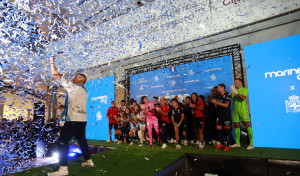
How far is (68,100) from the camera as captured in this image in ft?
8.39

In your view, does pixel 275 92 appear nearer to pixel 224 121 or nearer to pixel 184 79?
pixel 224 121

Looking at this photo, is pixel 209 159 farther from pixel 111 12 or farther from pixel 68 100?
pixel 111 12

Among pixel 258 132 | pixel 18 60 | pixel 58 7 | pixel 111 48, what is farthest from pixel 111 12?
pixel 258 132

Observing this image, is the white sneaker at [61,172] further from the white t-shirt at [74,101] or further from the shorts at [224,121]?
the shorts at [224,121]

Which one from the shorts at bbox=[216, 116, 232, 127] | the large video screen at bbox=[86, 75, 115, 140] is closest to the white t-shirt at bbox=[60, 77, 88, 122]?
the shorts at bbox=[216, 116, 232, 127]

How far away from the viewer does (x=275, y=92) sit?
183 inches

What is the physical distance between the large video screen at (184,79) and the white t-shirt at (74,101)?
4.38m

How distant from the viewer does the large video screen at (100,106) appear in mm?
8156

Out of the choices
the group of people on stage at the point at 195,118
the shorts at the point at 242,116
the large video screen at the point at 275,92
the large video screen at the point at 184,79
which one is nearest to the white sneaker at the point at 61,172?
the group of people on stage at the point at 195,118

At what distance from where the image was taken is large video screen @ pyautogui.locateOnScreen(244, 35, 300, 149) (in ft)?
14.3

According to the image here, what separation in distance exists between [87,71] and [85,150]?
777 centimetres

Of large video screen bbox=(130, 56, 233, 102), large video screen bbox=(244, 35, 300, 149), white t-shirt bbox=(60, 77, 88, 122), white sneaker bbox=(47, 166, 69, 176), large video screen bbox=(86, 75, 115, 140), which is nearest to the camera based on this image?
white sneaker bbox=(47, 166, 69, 176)

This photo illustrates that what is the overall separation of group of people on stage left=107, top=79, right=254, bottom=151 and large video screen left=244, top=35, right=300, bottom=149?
76 cm

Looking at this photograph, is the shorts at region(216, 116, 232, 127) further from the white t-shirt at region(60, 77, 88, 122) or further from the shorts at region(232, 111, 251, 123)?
the white t-shirt at region(60, 77, 88, 122)
